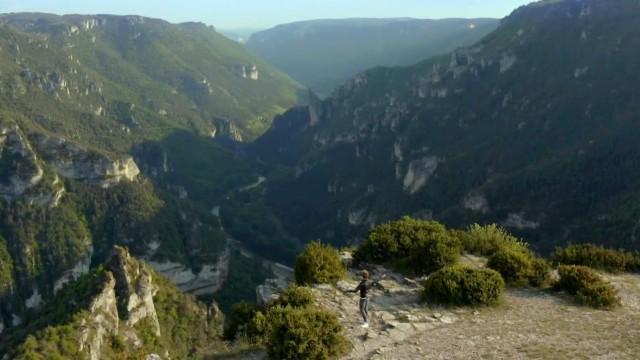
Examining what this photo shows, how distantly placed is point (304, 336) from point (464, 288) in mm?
8366

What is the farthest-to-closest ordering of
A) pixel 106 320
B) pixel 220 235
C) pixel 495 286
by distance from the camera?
pixel 220 235
pixel 106 320
pixel 495 286

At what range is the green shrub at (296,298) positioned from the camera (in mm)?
24516

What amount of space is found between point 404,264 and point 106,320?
70.8 m

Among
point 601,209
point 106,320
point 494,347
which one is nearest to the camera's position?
point 494,347

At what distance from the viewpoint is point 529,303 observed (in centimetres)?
2641

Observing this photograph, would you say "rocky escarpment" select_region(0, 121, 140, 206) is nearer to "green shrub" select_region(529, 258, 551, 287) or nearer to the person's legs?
"green shrub" select_region(529, 258, 551, 287)

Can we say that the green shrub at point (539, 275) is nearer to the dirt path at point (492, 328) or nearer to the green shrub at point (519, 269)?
the green shrub at point (519, 269)

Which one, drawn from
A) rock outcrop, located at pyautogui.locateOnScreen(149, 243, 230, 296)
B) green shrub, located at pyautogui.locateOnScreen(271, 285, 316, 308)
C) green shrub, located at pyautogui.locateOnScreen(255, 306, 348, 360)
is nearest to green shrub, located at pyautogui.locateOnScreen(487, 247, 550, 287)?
green shrub, located at pyautogui.locateOnScreen(271, 285, 316, 308)

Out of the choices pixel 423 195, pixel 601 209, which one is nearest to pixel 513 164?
pixel 423 195

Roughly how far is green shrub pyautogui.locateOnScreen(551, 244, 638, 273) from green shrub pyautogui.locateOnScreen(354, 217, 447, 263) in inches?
277

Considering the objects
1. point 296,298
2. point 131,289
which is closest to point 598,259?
point 296,298

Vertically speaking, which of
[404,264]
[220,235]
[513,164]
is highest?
[404,264]

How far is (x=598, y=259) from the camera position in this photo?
32969 mm

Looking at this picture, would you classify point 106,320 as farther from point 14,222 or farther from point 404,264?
point 14,222
